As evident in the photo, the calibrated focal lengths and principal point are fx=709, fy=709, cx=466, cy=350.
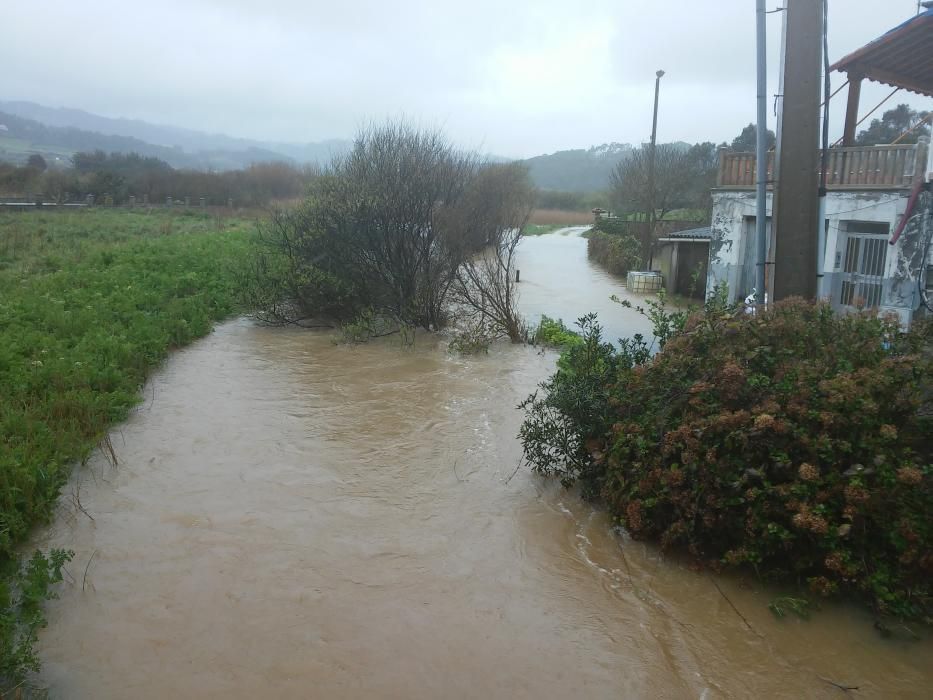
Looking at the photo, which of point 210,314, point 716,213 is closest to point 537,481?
point 210,314

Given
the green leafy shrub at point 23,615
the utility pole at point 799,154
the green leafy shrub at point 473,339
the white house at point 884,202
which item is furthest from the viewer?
the green leafy shrub at point 473,339

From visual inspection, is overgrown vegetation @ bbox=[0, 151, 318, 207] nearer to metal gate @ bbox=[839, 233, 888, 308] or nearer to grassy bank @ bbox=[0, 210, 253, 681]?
grassy bank @ bbox=[0, 210, 253, 681]

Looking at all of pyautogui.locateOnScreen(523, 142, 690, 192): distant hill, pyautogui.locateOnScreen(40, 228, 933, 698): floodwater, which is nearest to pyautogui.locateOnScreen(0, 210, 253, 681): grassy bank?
pyautogui.locateOnScreen(40, 228, 933, 698): floodwater

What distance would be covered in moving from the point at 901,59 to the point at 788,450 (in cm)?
1051

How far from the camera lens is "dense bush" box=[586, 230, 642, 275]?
1142 inches

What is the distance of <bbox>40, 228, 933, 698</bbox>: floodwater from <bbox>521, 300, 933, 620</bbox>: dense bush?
1.11ft

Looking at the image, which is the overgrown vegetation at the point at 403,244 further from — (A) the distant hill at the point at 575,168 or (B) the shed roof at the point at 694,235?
(A) the distant hill at the point at 575,168

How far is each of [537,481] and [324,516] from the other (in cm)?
200

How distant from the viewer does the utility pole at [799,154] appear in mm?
5520

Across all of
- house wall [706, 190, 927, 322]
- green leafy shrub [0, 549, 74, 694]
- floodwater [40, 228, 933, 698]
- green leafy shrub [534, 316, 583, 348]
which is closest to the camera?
green leafy shrub [0, 549, 74, 694]

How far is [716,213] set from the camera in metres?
16.2

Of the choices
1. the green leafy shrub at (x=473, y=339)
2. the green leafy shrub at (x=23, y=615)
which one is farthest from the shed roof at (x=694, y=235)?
the green leafy shrub at (x=23, y=615)

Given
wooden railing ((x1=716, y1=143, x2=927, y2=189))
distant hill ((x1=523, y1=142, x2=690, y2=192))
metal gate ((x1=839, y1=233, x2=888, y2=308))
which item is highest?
distant hill ((x1=523, y1=142, x2=690, y2=192))

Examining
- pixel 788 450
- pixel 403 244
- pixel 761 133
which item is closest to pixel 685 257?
pixel 403 244
